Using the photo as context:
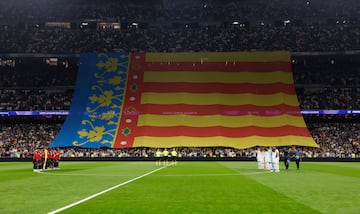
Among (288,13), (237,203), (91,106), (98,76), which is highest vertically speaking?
(288,13)

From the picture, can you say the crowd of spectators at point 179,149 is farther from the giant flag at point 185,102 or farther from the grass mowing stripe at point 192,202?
the grass mowing stripe at point 192,202

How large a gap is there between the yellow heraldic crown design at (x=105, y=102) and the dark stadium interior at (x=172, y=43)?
2.98m

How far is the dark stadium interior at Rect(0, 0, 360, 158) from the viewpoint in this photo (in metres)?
68.6

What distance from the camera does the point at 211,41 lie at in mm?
79188

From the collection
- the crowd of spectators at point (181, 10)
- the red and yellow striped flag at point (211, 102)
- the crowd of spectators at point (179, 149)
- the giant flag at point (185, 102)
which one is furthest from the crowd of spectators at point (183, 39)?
the crowd of spectators at point (179, 149)

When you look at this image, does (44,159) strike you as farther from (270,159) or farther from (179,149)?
(179,149)

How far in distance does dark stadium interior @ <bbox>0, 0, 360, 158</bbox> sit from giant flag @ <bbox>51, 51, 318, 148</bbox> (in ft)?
9.85

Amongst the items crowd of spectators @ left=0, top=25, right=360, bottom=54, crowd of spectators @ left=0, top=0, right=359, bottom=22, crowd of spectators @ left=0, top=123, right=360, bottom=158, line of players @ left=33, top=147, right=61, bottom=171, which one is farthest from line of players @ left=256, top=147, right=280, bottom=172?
crowd of spectators @ left=0, top=0, right=359, bottom=22

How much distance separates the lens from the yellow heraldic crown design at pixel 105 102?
60656mm

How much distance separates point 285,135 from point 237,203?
151ft

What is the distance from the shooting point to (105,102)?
65.4 meters

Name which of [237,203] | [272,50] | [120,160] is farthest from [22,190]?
[272,50]

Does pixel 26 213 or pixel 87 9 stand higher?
pixel 87 9

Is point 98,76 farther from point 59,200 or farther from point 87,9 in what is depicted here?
point 59,200
